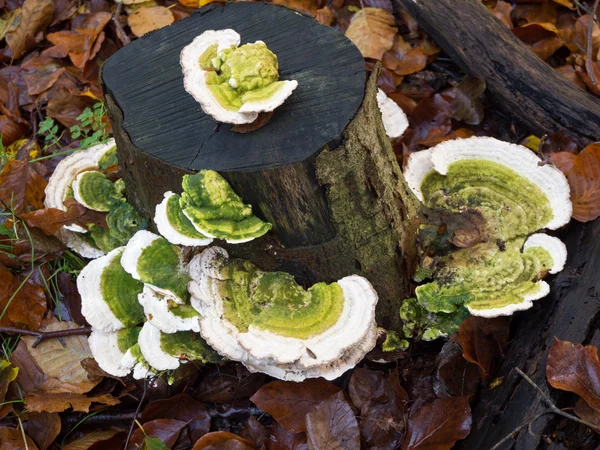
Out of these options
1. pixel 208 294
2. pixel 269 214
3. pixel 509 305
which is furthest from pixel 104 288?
pixel 509 305

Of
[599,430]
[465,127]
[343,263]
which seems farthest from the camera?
[465,127]

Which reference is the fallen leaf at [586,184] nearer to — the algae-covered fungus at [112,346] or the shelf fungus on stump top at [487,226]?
the shelf fungus on stump top at [487,226]

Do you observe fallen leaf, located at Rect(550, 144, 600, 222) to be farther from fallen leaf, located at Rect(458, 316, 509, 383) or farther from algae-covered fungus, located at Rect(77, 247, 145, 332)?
Result: algae-covered fungus, located at Rect(77, 247, 145, 332)

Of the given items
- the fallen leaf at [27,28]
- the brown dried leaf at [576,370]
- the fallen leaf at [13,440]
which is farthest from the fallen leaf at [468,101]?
the fallen leaf at [27,28]

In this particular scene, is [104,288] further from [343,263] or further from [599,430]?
[599,430]

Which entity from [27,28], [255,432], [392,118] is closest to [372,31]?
[392,118]
